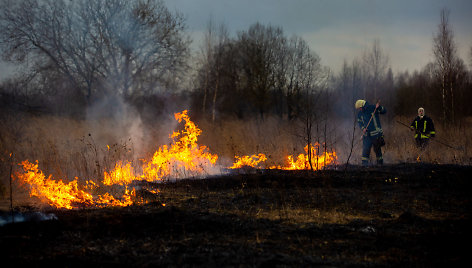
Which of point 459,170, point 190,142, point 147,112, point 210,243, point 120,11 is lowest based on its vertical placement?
point 210,243

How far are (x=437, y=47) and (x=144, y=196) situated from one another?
16974mm

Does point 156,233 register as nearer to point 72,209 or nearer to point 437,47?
point 72,209

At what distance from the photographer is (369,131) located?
1126 cm

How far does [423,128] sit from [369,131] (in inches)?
98.1

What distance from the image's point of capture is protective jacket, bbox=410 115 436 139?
1239 cm

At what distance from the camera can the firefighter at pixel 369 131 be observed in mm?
11125

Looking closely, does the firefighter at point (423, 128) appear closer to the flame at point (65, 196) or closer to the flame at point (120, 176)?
the flame at point (120, 176)

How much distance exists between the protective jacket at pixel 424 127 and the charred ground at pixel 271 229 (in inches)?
167

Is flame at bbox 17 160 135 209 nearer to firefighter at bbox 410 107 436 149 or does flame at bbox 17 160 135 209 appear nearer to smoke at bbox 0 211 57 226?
smoke at bbox 0 211 57 226

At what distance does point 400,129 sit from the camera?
19422 millimetres

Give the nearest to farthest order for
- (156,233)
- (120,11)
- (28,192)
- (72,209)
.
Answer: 1. (156,233)
2. (72,209)
3. (28,192)
4. (120,11)

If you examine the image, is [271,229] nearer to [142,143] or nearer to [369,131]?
[369,131]

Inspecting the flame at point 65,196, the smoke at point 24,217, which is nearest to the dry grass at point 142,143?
the flame at point 65,196

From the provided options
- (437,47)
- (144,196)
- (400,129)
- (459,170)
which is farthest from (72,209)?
(437,47)
